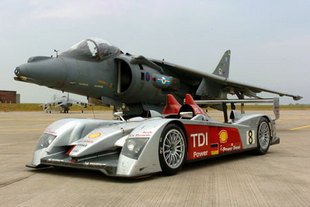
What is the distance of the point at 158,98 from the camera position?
13742mm

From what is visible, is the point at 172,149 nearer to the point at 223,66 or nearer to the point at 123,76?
the point at 123,76

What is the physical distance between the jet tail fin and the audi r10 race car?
13.2 metres

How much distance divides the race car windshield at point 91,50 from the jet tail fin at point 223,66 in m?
9.06

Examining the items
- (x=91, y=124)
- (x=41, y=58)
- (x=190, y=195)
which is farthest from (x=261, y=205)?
(x=41, y=58)

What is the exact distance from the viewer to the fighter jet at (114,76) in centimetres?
1036

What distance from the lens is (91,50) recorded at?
1162 centimetres

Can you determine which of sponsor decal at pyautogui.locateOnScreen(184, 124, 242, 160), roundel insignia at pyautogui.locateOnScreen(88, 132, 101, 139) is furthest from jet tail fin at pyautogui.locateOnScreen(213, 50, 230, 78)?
roundel insignia at pyautogui.locateOnScreen(88, 132, 101, 139)

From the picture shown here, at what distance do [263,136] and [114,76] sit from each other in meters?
5.96

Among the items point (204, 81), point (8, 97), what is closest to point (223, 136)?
point (204, 81)

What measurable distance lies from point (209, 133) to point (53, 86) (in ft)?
19.7

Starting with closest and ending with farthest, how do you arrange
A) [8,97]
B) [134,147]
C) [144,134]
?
[134,147] → [144,134] → [8,97]

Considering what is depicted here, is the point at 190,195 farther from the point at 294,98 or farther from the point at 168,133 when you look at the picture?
the point at 294,98

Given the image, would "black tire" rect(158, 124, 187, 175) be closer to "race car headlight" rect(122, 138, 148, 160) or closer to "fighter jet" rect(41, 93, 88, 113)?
"race car headlight" rect(122, 138, 148, 160)

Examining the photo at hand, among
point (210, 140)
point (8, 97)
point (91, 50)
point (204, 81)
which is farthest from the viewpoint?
point (8, 97)
